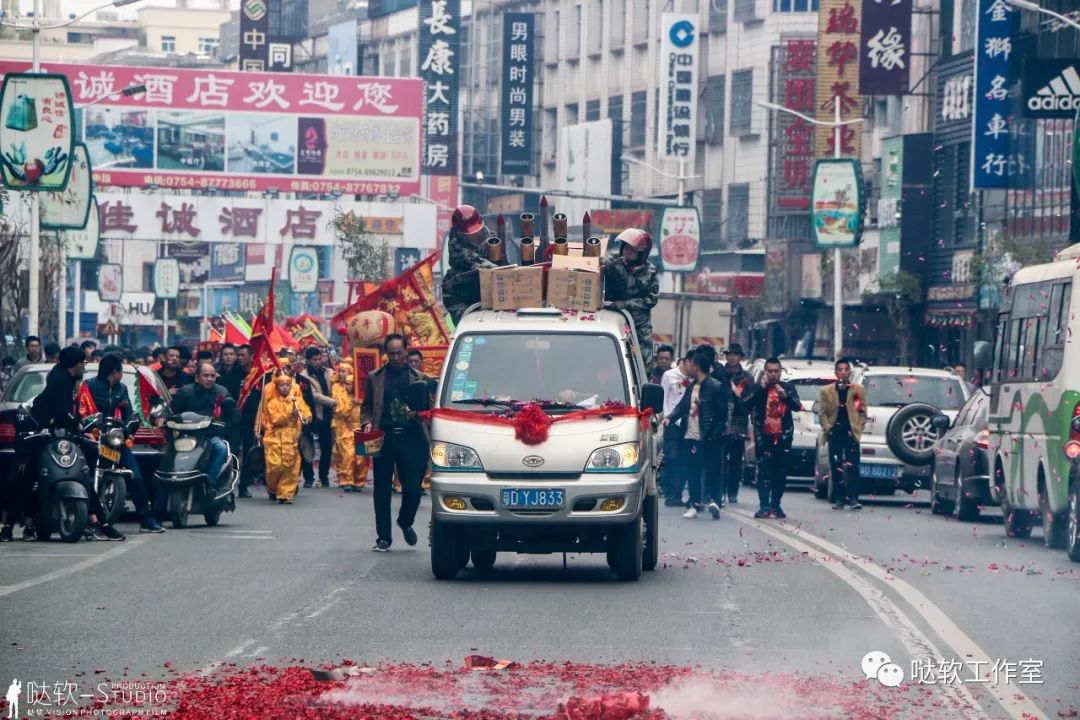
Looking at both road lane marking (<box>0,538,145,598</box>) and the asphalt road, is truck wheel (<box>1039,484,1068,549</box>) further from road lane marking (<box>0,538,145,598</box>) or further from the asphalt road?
road lane marking (<box>0,538,145,598</box>)

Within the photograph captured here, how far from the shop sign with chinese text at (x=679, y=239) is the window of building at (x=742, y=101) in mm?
17236

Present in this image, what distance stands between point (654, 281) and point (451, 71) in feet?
212

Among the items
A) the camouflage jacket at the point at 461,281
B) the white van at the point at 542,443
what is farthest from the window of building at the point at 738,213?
the white van at the point at 542,443

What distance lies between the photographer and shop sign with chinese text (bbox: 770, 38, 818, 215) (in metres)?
61.5

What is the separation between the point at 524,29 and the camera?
89.6 meters

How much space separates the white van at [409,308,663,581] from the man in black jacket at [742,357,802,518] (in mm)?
7182

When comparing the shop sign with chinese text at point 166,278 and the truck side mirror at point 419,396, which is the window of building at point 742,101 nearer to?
the shop sign with chinese text at point 166,278

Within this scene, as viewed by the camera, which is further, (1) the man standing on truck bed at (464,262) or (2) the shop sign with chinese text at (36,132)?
(2) the shop sign with chinese text at (36,132)

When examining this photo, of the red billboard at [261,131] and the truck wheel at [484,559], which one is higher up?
the red billboard at [261,131]

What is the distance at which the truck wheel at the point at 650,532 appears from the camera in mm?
15578

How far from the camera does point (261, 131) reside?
63.6m

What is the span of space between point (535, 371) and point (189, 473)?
5914mm

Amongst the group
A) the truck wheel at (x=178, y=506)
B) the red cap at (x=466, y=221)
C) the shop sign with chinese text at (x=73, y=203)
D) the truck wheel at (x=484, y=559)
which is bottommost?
the truck wheel at (x=178, y=506)

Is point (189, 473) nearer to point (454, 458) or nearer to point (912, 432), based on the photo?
point (454, 458)
